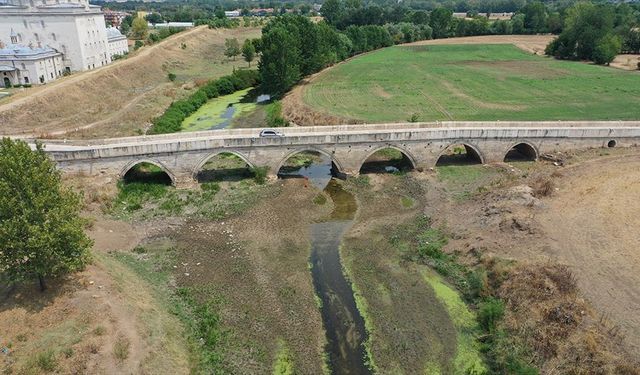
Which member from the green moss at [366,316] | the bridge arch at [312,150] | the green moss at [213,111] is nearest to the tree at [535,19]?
the green moss at [213,111]

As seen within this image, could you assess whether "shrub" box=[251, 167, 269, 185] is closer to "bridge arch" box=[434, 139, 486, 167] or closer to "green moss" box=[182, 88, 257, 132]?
"bridge arch" box=[434, 139, 486, 167]

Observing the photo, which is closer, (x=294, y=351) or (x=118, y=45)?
(x=294, y=351)

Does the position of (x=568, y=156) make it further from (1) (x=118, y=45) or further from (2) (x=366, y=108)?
(1) (x=118, y=45)

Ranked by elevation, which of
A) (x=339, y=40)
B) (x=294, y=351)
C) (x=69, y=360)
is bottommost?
(x=294, y=351)

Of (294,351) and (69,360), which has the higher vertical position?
(69,360)

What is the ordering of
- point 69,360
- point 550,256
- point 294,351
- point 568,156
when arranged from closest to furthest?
point 69,360 → point 294,351 → point 550,256 → point 568,156

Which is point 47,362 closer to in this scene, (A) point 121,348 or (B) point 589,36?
(A) point 121,348

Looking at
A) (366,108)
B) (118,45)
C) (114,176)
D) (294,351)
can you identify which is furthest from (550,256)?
(118,45)

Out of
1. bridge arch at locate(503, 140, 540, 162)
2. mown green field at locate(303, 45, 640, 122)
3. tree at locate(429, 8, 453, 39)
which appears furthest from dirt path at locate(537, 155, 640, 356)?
tree at locate(429, 8, 453, 39)
